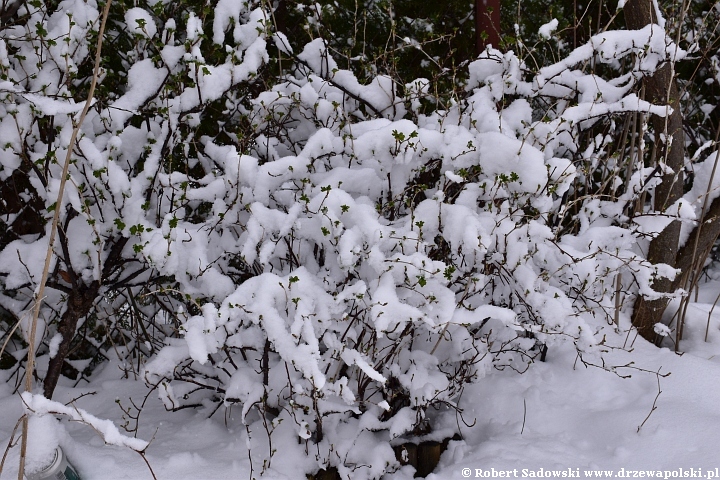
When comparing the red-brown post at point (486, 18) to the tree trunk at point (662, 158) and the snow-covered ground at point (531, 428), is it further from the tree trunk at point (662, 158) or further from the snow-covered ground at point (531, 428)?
the snow-covered ground at point (531, 428)

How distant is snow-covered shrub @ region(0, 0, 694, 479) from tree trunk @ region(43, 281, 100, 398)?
2cm

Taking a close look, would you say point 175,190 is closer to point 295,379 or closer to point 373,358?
point 295,379

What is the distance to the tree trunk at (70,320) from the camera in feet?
8.03

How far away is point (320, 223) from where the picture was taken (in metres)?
2.27

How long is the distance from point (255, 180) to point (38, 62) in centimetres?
110

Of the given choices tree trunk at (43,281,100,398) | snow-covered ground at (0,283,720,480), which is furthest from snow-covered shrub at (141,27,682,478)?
tree trunk at (43,281,100,398)

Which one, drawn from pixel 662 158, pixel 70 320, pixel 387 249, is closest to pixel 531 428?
pixel 387 249

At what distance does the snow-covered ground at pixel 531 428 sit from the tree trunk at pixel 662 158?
33cm

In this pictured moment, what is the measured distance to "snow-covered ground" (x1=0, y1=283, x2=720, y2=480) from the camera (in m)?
2.24

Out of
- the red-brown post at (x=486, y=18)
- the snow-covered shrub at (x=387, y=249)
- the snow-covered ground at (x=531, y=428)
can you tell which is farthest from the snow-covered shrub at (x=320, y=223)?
the red-brown post at (x=486, y=18)

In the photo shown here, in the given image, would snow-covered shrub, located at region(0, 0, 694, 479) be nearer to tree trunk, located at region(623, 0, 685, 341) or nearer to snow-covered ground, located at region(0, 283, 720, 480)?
snow-covered ground, located at region(0, 283, 720, 480)

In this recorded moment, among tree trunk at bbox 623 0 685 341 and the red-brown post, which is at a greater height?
the red-brown post

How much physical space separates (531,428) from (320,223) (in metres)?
1.40

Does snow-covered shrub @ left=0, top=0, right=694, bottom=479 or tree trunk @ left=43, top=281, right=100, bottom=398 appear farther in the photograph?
tree trunk @ left=43, top=281, right=100, bottom=398
